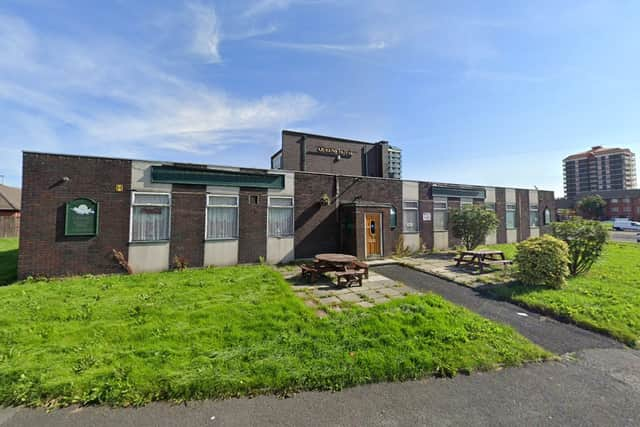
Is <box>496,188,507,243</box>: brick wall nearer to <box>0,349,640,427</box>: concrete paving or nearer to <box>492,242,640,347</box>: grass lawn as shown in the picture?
<box>492,242,640,347</box>: grass lawn

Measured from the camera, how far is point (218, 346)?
149 inches

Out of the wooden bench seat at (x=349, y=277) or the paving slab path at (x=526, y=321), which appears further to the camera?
the wooden bench seat at (x=349, y=277)

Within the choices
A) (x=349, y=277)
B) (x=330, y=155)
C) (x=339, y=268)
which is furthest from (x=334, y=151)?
(x=349, y=277)

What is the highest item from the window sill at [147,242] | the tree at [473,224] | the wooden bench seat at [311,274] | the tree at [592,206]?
the tree at [592,206]

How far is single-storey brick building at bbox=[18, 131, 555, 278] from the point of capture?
785 cm

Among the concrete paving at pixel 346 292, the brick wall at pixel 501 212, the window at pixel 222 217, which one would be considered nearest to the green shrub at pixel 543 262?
the concrete paving at pixel 346 292

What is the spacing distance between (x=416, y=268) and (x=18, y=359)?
32.2 feet

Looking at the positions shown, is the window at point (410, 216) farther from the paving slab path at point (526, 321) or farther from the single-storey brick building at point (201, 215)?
the paving slab path at point (526, 321)

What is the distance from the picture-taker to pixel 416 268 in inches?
373

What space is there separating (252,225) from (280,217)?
1.22 meters

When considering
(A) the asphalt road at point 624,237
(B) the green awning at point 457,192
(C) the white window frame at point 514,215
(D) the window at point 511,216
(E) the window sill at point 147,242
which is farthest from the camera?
(A) the asphalt road at point 624,237

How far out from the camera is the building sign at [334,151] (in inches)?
775

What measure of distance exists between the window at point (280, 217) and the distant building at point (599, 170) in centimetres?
11293

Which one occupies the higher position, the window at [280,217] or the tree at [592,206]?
the tree at [592,206]
